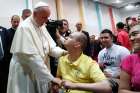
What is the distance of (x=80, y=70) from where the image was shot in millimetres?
2230

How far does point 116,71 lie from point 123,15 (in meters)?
10.8

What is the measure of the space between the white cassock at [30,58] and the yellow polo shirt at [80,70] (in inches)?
10.1

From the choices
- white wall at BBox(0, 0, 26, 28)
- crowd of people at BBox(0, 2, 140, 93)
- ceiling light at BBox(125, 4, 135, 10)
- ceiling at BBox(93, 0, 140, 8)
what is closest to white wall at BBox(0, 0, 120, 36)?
white wall at BBox(0, 0, 26, 28)

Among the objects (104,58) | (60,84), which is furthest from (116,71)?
(60,84)

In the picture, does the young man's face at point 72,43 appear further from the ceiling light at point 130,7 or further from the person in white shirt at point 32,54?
the ceiling light at point 130,7

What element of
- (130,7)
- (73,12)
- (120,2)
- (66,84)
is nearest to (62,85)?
(66,84)

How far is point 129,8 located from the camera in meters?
13.7

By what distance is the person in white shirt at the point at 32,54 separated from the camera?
2.58 meters

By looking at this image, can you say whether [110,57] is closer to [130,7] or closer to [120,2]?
[120,2]

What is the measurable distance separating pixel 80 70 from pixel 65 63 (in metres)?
Answer: 0.18

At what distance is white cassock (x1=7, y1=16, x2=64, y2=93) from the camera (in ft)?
8.41

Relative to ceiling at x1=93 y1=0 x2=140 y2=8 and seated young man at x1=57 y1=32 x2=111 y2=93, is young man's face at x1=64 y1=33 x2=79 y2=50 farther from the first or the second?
ceiling at x1=93 y1=0 x2=140 y2=8

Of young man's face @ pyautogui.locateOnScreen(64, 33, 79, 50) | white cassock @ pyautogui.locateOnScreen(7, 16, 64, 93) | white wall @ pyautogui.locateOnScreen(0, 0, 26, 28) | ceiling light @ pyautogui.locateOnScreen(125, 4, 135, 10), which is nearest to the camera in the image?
young man's face @ pyautogui.locateOnScreen(64, 33, 79, 50)

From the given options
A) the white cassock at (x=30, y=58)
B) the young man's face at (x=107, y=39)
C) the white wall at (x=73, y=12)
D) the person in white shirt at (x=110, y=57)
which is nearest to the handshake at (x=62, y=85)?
the white cassock at (x=30, y=58)
